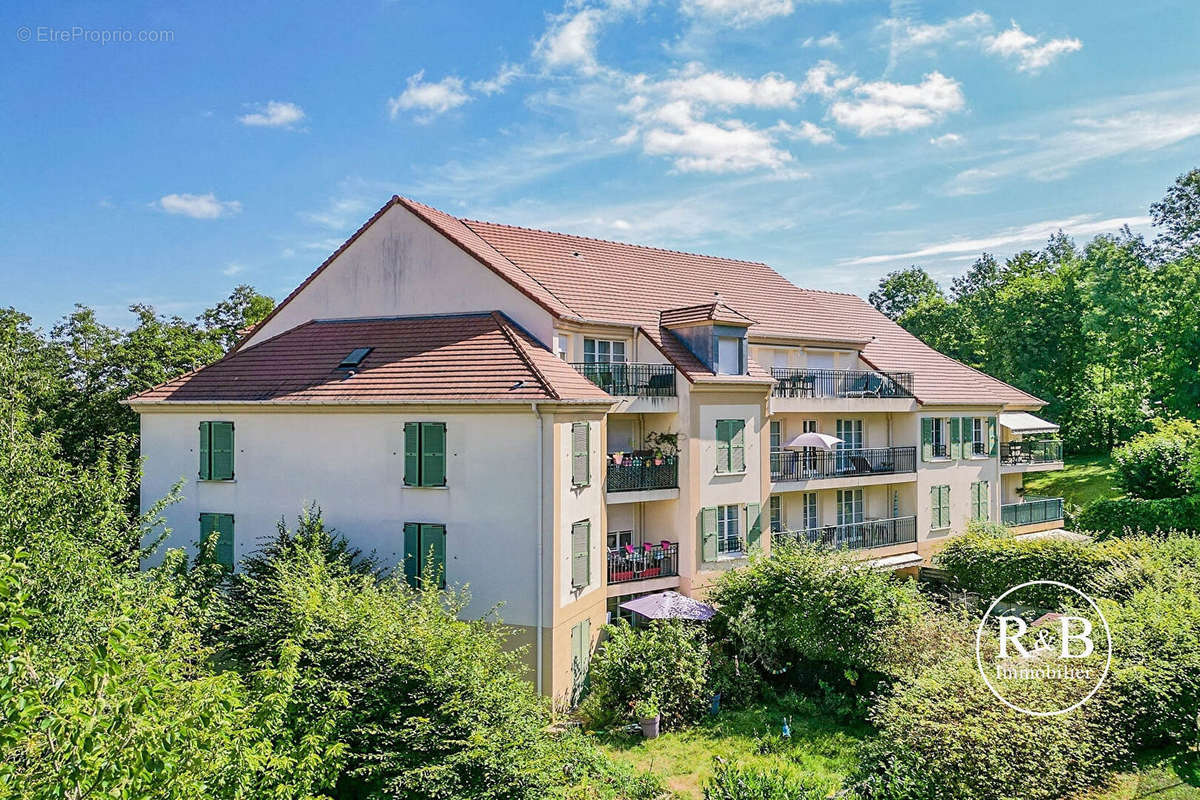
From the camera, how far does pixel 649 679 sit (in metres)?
20.2

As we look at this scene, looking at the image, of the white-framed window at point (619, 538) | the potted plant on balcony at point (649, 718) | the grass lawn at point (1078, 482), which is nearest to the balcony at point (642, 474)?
the white-framed window at point (619, 538)

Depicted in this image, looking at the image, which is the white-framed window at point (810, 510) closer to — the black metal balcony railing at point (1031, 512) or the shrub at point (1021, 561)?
the shrub at point (1021, 561)

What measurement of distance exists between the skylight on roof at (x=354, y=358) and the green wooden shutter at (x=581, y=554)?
8.05 m

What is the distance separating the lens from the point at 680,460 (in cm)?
2489

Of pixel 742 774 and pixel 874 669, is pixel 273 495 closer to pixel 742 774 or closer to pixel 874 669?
pixel 742 774

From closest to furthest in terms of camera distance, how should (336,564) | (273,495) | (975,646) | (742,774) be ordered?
(742,774) < (975,646) < (336,564) < (273,495)

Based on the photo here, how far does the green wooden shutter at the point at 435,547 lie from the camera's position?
2044 cm

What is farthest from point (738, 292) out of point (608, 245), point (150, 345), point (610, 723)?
point (150, 345)

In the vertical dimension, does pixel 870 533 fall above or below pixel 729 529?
below

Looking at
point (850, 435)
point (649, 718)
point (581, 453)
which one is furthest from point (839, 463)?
point (649, 718)

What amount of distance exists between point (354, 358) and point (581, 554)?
28.9 ft

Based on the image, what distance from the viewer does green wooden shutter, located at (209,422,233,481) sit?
23.0 metres

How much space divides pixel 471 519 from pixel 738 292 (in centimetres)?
1662

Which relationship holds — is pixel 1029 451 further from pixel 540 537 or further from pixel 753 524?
pixel 540 537
